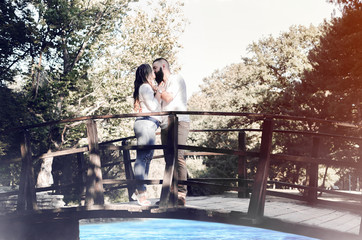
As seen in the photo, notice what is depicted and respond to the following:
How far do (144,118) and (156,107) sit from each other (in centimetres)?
21

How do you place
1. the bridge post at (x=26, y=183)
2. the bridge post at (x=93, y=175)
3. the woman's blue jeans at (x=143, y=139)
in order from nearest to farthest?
1. the woman's blue jeans at (x=143, y=139)
2. the bridge post at (x=93, y=175)
3. the bridge post at (x=26, y=183)

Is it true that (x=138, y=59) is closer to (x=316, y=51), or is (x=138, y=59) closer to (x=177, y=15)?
(x=177, y=15)

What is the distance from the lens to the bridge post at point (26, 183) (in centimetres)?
546

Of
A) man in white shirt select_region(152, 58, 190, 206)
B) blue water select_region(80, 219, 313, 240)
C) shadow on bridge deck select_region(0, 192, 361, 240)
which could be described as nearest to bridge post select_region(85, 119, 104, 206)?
shadow on bridge deck select_region(0, 192, 361, 240)

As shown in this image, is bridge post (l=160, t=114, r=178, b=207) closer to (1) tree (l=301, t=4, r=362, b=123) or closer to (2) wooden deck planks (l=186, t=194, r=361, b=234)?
(2) wooden deck planks (l=186, t=194, r=361, b=234)

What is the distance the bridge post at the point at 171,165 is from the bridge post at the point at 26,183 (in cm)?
201

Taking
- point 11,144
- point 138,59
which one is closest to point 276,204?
point 138,59

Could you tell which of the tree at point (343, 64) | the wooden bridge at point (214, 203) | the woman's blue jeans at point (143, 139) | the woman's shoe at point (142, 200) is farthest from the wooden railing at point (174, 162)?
the tree at point (343, 64)

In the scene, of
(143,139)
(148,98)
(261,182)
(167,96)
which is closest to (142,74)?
(148,98)

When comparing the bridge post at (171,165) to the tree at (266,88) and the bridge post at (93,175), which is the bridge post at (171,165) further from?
the tree at (266,88)

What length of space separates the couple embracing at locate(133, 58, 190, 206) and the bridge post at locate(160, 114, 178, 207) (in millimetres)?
137

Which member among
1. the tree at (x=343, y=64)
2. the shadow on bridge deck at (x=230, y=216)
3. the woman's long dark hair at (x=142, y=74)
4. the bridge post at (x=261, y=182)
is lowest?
the shadow on bridge deck at (x=230, y=216)

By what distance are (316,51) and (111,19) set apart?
10639mm

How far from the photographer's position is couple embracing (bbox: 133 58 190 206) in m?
4.92
